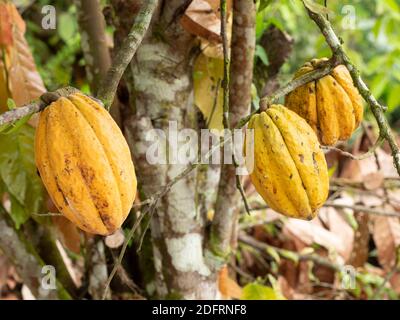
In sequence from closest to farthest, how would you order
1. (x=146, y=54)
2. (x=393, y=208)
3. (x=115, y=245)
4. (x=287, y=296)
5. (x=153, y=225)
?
(x=146, y=54) < (x=153, y=225) < (x=115, y=245) < (x=287, y=296) < (x=393, y=208)

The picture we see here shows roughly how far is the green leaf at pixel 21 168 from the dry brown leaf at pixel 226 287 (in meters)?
0.50

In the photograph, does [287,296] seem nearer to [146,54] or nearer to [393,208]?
[393,208]

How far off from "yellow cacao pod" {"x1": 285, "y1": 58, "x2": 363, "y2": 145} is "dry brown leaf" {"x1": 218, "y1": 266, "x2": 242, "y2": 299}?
0.63m

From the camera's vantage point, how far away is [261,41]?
5.44ft

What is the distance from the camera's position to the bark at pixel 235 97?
3.62 feet

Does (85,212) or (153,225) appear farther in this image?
(153,225)

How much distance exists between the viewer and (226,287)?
152 cm

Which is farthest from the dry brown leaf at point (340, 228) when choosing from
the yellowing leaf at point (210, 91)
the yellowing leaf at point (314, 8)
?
the yellowing leaf at point (314, 8)

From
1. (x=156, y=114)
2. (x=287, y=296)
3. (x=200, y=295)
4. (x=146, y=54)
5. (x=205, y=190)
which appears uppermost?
(x=146, y=54)

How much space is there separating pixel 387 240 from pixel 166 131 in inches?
40.3

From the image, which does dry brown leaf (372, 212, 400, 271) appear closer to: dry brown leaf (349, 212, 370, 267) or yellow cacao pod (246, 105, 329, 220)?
dry brown leaf (349, 212, 370, 267)

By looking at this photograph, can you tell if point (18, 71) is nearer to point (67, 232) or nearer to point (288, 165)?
point (67, 232)

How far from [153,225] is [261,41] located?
25.9 inches
